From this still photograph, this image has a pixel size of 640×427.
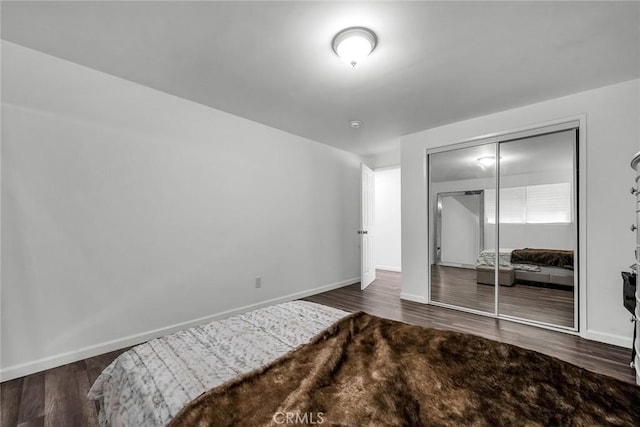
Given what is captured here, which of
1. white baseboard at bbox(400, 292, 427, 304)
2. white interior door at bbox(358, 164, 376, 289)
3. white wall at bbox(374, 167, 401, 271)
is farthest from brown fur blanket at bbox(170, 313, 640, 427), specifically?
white wall at bbox(374, 167, 401, 271)

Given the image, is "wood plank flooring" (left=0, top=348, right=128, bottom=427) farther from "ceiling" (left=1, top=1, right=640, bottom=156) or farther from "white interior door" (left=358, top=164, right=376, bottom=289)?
"white interior door" (left=358, top=164, right=376, bottom=289)

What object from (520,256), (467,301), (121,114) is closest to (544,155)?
(520,256)

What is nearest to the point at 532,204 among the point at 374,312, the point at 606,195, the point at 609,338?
the point at 606,195

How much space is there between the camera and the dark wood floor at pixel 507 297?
297cm

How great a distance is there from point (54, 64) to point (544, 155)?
494cm

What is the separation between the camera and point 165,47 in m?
2.08

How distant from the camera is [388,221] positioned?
6859 mm

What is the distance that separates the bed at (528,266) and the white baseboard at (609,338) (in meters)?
0.49

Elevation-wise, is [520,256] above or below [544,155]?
below

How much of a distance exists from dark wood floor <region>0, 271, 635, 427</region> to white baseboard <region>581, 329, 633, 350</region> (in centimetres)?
6

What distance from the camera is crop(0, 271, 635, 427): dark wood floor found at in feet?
5.57

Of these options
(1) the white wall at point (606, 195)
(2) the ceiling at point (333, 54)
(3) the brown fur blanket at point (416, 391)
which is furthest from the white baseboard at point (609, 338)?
(2) the ceiling at point (333, 54)

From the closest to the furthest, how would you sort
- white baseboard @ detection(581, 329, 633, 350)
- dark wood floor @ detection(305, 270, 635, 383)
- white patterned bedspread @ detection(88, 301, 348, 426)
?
white patterned bedspread @ detection(88, 301, 348, 426) < dark wood floor @ detection(305, 270, 635, 383) < white baseboard @ detection(581, 329, 633, 350)

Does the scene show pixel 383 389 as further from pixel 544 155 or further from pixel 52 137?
pixel 544 155
